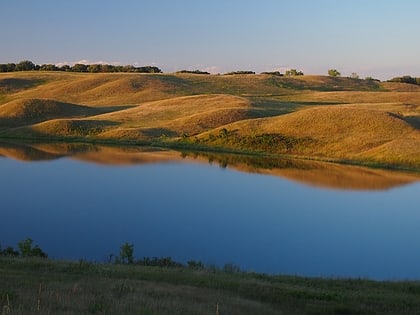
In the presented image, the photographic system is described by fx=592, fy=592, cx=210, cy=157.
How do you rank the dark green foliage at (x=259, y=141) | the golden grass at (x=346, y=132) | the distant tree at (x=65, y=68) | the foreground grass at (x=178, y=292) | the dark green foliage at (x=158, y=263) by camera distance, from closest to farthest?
the foreground grass at (x=178, y=292) < the dark green foliage at (x=158, y=263) < the golden grass at (x=346, y=132) < the dark green foliage at (x=259, y=141) < the distant tree at (x=65, y=68)

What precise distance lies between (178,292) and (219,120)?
6424 cm

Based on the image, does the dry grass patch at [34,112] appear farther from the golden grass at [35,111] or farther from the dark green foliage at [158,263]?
the dark green foliage at [158,263]

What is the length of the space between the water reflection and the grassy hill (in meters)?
4.50

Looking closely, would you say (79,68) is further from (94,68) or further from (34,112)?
(34,112)

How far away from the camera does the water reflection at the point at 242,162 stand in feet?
141

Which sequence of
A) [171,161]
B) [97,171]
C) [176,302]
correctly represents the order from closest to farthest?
[176,302]
[97,171]
[171,161]

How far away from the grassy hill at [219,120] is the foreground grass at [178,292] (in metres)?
38.6

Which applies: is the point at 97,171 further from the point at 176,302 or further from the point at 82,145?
the point at 176,302

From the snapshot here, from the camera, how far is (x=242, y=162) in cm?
5359

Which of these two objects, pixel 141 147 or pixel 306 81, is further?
pixel 306 81

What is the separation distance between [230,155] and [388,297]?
45.9m

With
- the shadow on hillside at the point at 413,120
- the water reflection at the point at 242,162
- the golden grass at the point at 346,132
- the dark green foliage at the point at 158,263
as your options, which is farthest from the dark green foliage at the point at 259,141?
the dark green foliage at the point at 158,263

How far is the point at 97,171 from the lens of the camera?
44.0 meters

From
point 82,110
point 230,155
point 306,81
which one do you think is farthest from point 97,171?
point 306,81
